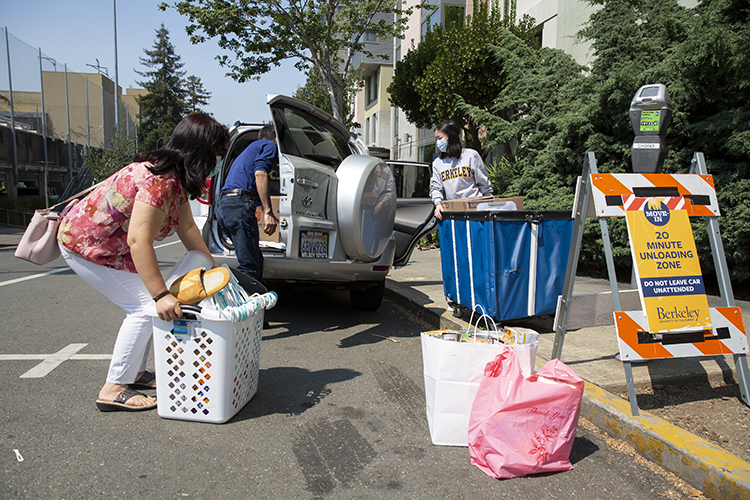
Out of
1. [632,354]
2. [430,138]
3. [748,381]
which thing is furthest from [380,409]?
[430,138]

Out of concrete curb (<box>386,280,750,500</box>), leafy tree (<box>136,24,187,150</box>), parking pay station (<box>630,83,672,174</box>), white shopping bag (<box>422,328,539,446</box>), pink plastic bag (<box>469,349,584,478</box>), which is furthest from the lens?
leafy tree (<box>136,24,187,150</box>)

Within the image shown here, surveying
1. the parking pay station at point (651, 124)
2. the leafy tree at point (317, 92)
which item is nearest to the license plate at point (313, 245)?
the parking pay station at point (651, 124)

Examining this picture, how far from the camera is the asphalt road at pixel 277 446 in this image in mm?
2287

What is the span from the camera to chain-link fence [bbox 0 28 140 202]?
70.2 feet

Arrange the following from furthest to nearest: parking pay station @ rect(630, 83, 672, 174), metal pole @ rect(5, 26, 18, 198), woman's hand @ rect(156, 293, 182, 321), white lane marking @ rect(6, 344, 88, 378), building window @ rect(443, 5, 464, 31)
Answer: metal pole @ rect(5, 26, 18, 198)
building window @ rect(443, 5, 464, 31)
white lane marking @ rect(6, 344, 88, 378)
parking pay station @ rect(630, 83, 672, 174)
woman's hand @ rect(156, 293, 182, 321)

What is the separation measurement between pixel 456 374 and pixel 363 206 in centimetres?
221

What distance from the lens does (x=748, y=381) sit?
3.07m

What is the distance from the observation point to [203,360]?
2752 mm

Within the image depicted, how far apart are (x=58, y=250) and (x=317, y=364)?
76.5 inches

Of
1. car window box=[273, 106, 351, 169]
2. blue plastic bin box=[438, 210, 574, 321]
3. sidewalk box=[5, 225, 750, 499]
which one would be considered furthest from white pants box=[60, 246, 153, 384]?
blue plastic bin box=[438, 210, 574, 321]

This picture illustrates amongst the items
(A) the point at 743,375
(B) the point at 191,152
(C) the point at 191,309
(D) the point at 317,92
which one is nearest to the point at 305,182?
(B) the point at 191,152

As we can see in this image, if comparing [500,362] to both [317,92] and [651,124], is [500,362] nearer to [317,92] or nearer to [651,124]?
[651,124]

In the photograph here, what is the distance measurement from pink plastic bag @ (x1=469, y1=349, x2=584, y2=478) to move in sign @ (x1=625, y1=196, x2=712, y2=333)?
0.92m

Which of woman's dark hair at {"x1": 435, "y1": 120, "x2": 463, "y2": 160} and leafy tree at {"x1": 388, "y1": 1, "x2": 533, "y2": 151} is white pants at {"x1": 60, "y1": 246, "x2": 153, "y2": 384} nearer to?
woman's dark hair at {"x1": 435, "y1": 120, "x2": 463, "y2": 160}
